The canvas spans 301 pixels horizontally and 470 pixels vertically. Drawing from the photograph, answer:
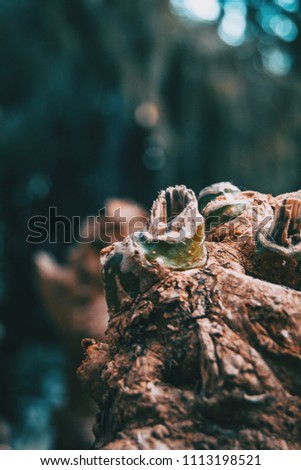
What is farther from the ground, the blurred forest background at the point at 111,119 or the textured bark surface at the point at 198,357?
the blurred forest background at the point at 111,119

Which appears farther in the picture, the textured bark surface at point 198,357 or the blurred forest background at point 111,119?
the blurred forest background at point 111,119

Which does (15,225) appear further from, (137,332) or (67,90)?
(137,332)

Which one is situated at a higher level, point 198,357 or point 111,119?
point 111,119

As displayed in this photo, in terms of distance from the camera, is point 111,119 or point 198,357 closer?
point 198,357

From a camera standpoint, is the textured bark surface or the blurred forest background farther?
the blurred forest background
